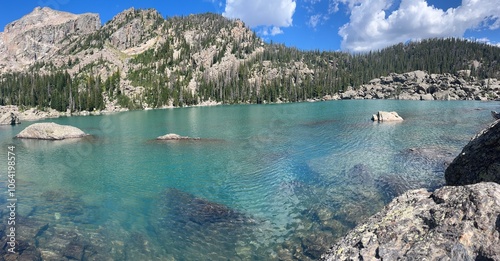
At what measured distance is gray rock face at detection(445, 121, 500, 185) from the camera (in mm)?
10049

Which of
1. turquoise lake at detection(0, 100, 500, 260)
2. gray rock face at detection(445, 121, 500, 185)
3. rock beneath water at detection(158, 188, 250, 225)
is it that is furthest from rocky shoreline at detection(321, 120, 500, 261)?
rock beneath water at detection(158, 188, 250, 225)

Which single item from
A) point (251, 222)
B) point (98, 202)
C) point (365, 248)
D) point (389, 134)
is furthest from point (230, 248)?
point (389, 134)

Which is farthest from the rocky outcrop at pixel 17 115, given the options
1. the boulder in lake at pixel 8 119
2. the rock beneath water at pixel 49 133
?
the rock beneath water at pixel 49 133

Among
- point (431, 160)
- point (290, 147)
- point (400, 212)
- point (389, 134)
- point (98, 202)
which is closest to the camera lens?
point (400, 212)

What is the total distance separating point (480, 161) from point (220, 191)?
16022mm

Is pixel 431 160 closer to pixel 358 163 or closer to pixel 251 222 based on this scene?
pixel 358 163

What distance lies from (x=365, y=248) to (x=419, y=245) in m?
0.98

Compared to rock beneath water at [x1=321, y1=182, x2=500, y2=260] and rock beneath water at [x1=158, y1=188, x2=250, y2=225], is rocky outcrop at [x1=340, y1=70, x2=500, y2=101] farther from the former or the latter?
rock beneath water at [x1=321, y1=182, x2=500, y2=260]

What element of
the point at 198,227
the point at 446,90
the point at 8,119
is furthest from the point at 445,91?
the point at 8,119

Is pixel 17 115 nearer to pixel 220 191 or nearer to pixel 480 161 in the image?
pixel 220 191

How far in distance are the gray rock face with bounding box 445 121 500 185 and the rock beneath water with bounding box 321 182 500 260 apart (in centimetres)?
527

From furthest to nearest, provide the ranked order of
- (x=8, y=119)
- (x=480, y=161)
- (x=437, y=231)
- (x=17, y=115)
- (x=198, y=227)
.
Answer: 1. (x=17, y=115)
2. (x=8, y=119)
3. (x=198, y=227)
4. (x=480, y=161)
5. (x=437, y=231)

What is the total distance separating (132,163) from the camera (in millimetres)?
32656

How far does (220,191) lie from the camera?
72.7ft
